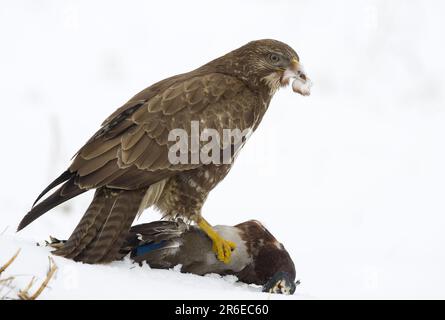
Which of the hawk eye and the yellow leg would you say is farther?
the hawk eye

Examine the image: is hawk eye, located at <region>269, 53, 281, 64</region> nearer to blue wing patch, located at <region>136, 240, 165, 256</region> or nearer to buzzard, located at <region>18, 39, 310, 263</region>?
buzzard, located at <region>18, 39, 310, 263</region>

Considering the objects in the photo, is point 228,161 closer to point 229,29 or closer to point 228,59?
point 228,59

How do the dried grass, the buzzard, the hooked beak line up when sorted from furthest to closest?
the hooked beak → the buzzard → the dried grass

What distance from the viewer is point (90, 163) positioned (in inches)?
221

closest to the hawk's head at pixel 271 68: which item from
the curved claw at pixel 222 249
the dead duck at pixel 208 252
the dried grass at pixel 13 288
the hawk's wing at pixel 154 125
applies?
the hawk's wing at pixel 154 125

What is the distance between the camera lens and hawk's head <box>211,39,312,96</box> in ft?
21.1

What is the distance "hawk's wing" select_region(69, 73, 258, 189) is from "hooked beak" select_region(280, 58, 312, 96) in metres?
0.36

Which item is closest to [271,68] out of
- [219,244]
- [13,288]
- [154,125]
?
[154,125]

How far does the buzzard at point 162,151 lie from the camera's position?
5.49 m

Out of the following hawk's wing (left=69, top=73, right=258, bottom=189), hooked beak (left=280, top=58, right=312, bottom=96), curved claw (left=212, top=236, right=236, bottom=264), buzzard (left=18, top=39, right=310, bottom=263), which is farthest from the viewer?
hooked beak (left=280, top=58, right=312, bottom=96)

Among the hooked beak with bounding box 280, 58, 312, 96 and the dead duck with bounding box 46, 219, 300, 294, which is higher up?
the hooked beak with bounding box 280, 58, 312, 96

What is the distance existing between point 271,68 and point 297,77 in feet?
0.67

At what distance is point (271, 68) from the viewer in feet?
21.2

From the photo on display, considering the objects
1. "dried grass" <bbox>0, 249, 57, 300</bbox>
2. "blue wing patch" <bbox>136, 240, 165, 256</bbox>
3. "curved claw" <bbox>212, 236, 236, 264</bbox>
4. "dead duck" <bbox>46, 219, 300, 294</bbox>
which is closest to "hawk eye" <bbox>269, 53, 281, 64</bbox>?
"dead duck" <bbox>46, 219, 300, 294</bbox>
